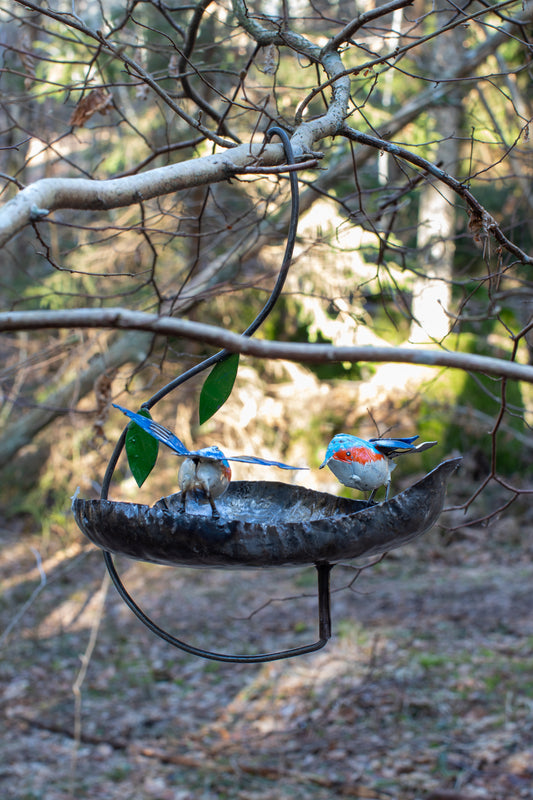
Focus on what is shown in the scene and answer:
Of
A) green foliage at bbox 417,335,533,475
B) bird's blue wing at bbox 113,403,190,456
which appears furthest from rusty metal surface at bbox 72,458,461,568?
green foliage at bbox 417,335,533,475

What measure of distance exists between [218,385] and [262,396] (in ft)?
17.0

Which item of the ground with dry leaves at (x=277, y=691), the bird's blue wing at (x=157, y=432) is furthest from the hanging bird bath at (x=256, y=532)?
the ground with dry leaves at (x=277, y=691)

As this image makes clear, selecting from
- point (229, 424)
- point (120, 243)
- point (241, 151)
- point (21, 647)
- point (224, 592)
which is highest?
point (120, 243)

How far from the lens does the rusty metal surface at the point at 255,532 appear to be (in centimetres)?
122

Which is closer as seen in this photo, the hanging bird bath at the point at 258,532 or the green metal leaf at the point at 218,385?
the hanging bird bath at the point at 258,532

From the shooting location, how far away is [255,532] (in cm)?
122

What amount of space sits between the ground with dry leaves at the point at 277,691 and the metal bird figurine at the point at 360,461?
1.31 m

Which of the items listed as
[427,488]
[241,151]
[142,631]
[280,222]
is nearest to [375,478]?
[427,488]

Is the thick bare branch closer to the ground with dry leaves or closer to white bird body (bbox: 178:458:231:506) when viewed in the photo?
white bird body (bbox: 178:458:231:506)

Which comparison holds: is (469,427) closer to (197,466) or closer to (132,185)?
(197,466)

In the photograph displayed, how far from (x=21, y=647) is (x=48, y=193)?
187 inches

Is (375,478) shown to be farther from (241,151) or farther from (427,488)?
(241,151)

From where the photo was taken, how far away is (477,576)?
581 centimetres

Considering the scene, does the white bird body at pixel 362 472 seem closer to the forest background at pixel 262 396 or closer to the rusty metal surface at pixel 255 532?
the rusty metal surface at pixel 255 532
